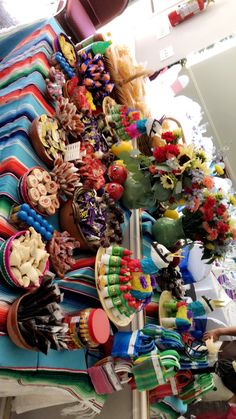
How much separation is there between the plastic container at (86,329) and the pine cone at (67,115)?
71 cm

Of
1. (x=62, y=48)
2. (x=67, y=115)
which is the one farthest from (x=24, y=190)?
(x=62, y=48)

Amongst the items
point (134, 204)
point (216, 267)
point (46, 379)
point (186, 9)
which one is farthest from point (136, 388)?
point (186, 9)

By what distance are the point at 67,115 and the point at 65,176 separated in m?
0.28

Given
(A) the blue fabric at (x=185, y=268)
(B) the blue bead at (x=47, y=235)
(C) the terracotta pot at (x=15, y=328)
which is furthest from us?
(A) the blue fabric at (x=185, y=268)

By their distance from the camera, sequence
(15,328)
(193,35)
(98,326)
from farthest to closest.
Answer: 1. (193,35)
2. (98,326)
3. (15,328)

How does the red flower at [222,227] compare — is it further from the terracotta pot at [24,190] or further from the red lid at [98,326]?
the terracotta pot at [24,190]

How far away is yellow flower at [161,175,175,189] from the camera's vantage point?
51.9 inches

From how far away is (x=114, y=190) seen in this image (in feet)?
4.86

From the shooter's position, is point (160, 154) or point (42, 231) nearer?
point (42, 231)

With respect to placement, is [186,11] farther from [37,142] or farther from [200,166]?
[37,142]

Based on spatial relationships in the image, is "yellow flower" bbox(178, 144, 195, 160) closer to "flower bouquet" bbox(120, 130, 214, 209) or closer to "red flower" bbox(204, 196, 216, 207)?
"flower bouquet" bbox(120, 130, 214, 209)

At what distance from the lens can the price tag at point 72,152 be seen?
4.31 feet

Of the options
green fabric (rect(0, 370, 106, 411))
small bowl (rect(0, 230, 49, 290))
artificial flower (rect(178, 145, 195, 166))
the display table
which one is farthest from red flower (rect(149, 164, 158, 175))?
green fabric (rect(0, 370, 106, 411))

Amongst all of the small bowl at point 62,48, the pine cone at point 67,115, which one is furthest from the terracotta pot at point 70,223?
the small bowl at point 62,48
